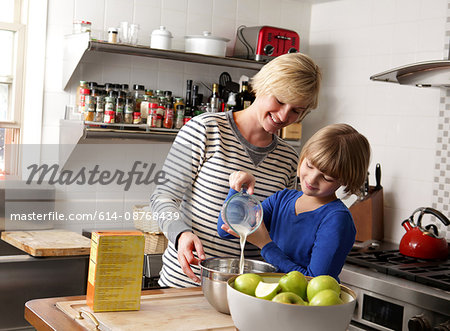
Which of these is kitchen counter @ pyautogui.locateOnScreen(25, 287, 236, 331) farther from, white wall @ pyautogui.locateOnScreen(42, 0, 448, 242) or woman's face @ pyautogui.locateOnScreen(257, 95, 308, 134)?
white wall @ pyautogui.locateOnScreen(42, 0, 448, 242)

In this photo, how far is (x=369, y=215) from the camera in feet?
9.36

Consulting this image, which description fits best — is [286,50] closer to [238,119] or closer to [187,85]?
[187,85]

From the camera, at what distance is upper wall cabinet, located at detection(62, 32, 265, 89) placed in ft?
8.46

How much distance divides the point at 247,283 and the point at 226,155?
0.59 metres

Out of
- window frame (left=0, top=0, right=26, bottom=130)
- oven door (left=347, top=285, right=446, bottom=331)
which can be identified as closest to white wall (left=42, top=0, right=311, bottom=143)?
window frame (left=0, top=0, right=26, bottom=130)

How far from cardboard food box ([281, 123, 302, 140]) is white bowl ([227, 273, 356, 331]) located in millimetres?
2302

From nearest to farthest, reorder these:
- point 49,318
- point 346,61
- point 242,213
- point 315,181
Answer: point 49,318
point 242,213
point 315,181
point 346,61

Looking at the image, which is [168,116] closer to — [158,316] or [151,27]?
[151,27]

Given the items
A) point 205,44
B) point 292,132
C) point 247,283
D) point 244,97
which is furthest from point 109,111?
point 247,283

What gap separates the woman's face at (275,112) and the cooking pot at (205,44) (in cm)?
143

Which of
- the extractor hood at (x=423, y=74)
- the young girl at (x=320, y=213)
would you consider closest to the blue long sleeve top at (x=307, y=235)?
the young girl at (x=320, y=213)

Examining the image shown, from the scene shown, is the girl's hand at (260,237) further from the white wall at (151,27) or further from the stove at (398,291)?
the white wall at (151,27)

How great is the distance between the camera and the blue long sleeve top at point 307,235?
130cm

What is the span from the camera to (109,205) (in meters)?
3.01
